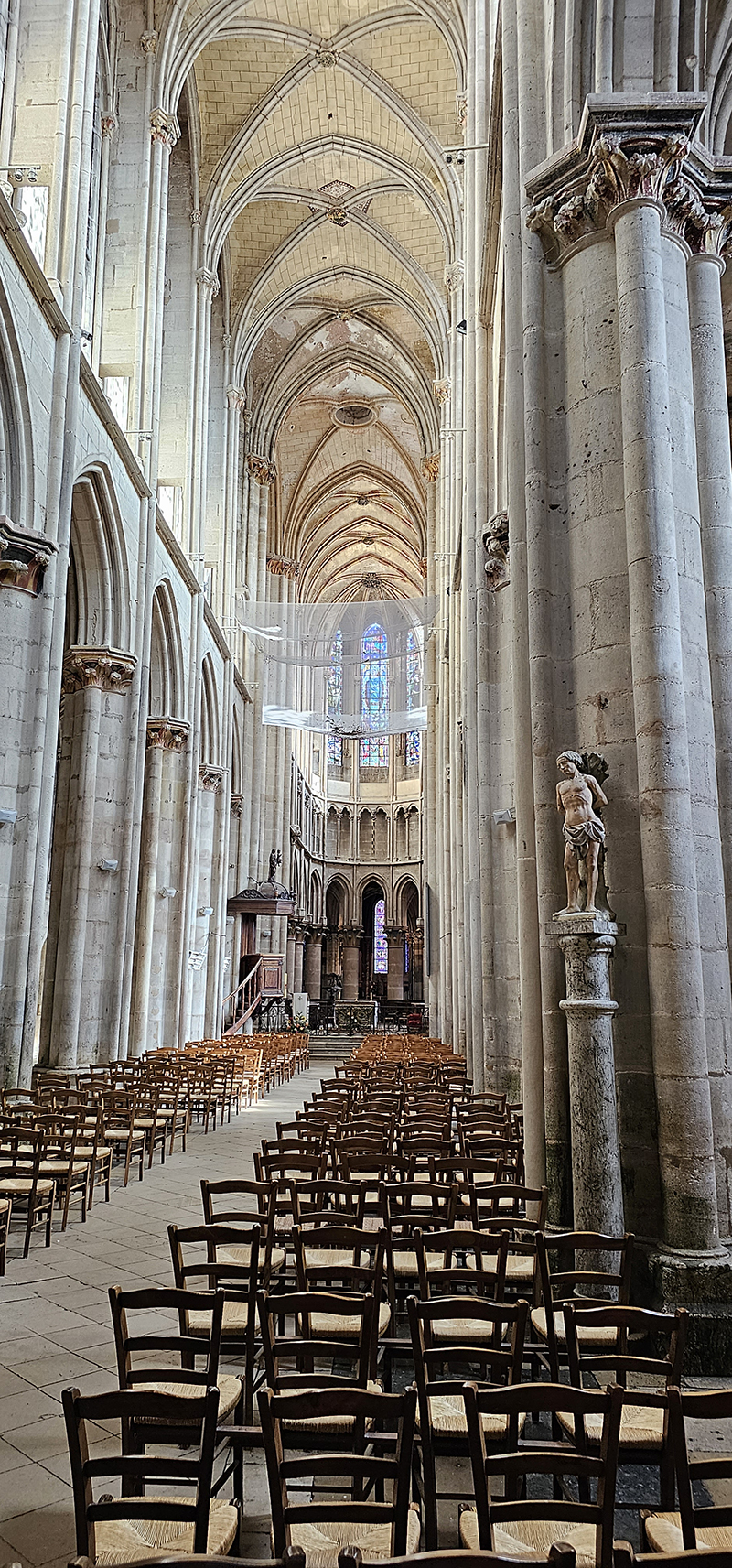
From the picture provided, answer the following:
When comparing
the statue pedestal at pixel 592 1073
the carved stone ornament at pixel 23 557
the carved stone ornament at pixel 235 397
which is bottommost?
the statue pedestal at pixel 592 1073

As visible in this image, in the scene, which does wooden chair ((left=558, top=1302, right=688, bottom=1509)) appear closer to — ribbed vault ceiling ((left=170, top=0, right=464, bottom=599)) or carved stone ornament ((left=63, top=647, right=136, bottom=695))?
carved stone ornament ((left=63, top=647, right=136, bottom=695))

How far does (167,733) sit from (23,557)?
31.0ft

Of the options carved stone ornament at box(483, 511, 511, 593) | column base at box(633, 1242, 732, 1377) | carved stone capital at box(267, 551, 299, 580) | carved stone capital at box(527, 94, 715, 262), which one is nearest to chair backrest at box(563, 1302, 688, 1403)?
column base at box(633, 1242, 732, 1377)

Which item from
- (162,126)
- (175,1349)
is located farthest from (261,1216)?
(162,126)

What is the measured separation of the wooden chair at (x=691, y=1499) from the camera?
2680 millimetres

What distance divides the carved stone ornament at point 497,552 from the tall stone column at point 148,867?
365 inches

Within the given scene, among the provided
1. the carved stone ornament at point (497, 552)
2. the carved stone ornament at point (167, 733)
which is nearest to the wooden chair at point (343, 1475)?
the carved stone ornament at point (497, 552)

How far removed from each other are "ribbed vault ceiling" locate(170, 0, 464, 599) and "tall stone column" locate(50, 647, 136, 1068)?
11588 millimetres

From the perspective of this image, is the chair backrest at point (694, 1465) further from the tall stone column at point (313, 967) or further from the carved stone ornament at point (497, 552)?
the tall stone column at point (313, 967)

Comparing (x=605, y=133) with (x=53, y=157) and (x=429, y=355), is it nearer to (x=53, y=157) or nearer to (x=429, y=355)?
(x=53, y=157)

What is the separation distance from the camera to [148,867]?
20625 millimetres

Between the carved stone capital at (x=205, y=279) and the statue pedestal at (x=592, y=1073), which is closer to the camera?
the statue pedestal at (x=592, y=1073)

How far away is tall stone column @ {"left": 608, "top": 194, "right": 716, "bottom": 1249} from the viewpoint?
254 inches

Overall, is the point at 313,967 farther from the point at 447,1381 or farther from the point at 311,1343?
the point at 311,1343
